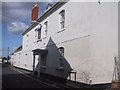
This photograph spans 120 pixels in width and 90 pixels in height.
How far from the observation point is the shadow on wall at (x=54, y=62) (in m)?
17.5

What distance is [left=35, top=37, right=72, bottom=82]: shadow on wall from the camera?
57.3ft

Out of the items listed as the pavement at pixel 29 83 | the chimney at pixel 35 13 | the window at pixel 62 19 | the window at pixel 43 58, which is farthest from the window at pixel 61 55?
the chimney at pixel 35 13

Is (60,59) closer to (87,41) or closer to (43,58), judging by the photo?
(87,41)

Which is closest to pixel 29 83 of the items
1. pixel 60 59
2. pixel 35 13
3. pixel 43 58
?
pixel 60 59

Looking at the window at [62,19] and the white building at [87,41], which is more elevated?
the window at [62,19]

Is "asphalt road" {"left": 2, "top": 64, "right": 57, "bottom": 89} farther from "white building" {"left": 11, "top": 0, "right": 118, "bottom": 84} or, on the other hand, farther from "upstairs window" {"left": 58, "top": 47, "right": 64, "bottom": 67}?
"upstairs window" {"left": 58, "top": 47, "right": 64, "bottom": 67}

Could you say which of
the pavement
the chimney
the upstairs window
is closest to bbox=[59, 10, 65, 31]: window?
the upstairs window

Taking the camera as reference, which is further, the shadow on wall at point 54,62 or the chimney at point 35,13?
the chimney at point 35,13

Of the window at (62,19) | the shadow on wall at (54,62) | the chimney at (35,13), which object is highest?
the chimney at (35,13)

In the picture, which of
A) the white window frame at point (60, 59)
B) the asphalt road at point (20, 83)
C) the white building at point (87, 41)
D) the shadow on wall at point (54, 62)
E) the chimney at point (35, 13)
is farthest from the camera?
the chimney at point (35, 13)

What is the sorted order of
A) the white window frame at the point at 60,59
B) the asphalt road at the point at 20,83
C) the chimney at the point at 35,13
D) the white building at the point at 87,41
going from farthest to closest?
1. the chimney at the point at 35,13
2. the white window frame at the point at 60,59
3. the asphalt road at the point at 20,83
4. the white building at the point at 87,41

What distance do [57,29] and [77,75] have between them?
5785 millimetres

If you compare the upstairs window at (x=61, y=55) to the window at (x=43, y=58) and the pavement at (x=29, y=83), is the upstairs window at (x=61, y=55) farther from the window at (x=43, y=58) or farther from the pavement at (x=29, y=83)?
the window at (x=43, y=58)

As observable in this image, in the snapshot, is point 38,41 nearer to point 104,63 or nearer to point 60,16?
point 60,16
